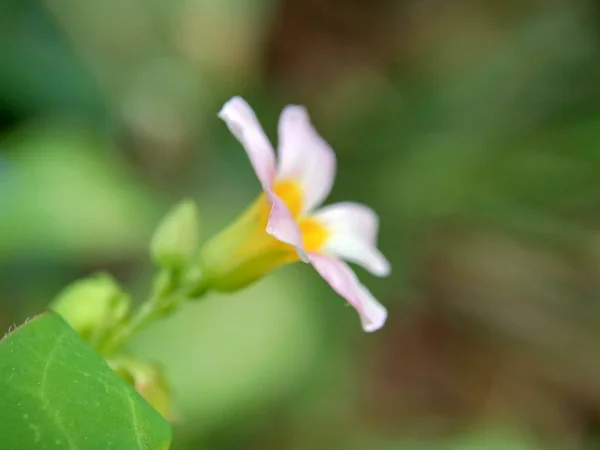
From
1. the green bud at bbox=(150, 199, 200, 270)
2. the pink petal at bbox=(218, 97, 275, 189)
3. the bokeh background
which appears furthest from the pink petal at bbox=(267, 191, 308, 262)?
the bokeh background

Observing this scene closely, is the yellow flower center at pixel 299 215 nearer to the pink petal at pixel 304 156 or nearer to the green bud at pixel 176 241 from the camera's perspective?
the pink petal at pixel 304 156

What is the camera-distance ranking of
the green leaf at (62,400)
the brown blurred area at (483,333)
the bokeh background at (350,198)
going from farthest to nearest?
the brown blurred area at (483,333) → the bokeh background at (350,198) → the green leaf at (62,400)

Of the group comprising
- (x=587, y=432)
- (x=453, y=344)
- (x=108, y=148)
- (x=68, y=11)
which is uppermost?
(x=68, y=11)

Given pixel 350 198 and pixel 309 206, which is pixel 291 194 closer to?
pixel 309 206

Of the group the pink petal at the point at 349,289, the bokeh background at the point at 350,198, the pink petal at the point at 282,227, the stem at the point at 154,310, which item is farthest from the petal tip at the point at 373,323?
the bokeh background at the point at 350,198

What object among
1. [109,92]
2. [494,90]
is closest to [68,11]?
Answer: [109,92]

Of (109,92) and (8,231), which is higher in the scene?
(109,92)

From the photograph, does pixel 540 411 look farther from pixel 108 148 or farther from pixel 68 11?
pixel 68 11
